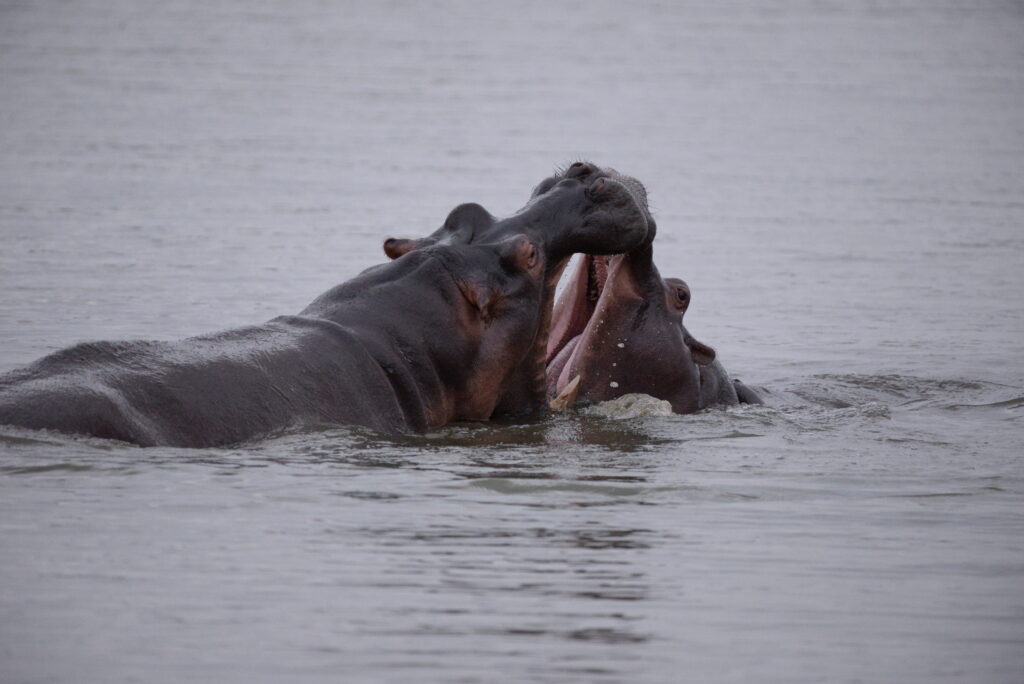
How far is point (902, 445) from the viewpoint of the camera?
26.0ft

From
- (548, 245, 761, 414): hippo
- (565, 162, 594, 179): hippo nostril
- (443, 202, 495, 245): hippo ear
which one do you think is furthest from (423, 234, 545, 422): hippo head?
(548, 245, 761, 414): hippo

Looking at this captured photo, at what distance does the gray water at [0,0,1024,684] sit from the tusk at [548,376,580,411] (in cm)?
14

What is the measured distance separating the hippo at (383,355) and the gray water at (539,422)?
0.17 m

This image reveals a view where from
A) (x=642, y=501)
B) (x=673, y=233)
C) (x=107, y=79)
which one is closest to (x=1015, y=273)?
(x=673, y=233)

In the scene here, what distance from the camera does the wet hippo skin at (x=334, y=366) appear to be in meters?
6.59

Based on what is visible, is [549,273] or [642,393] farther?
[642,393]

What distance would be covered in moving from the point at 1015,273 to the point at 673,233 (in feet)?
10.9

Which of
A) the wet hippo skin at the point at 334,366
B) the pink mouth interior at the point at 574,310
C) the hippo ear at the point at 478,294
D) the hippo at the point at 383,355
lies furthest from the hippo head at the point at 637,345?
the hippo ear at the point at 478,294

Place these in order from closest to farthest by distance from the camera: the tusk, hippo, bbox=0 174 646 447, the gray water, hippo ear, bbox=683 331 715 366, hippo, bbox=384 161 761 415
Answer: the gray water < hippo, bbox=0 174 646 447 < hippo, bbox=384 161 761 415 < the tusk < hippo ear, bbox=683 331 715 366

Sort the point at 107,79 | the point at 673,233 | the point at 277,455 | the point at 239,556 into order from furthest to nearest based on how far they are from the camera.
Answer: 1. the point at 107,79
2. the point at 673,233
3. the point at 277,455
4. the point at 239,556

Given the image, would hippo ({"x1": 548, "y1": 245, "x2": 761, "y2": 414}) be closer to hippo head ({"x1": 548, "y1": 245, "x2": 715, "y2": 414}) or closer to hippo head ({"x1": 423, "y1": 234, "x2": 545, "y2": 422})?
hippo head ({"x1": 548, "y1": 245, "x2": 715, "y2": 414})

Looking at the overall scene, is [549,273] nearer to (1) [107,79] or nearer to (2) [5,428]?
(2) [5,428]

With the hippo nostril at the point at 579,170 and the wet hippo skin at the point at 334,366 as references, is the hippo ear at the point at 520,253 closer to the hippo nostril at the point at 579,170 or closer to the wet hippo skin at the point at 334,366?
the wet hippo skin at the point at 334,366

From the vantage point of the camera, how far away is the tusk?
27.5 ft
